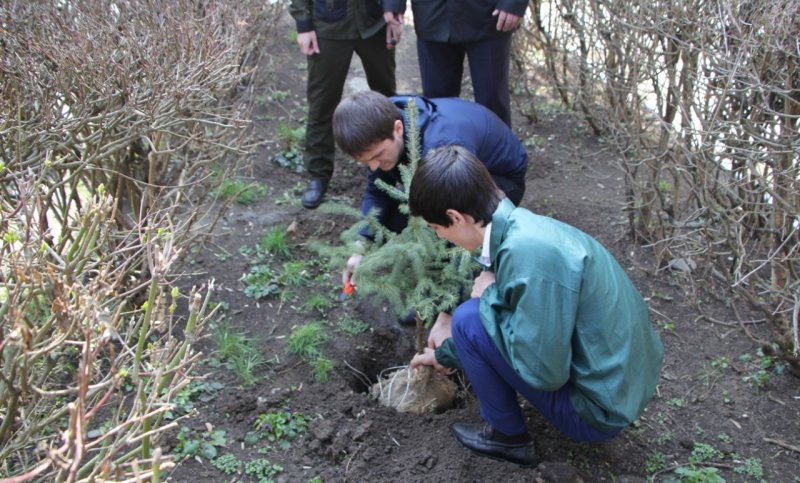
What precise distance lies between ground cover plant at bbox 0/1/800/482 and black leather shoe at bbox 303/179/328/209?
0.34 m

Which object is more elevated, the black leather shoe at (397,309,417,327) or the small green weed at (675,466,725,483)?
the black leather shoe at (397,309,417,327)

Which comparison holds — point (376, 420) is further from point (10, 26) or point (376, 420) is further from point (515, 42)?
point (515, 42)

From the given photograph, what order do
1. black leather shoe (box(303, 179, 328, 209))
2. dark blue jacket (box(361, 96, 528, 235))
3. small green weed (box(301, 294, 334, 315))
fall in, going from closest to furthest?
dark blue jacket (box(361, 96, 528, 235))
small green weed (box(301, 294, 334, 315))
black leather shoe (box(303, 179, 328, 209))

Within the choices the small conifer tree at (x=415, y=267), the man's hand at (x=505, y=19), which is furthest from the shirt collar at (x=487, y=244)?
the man's hand at (x=505, y=19)

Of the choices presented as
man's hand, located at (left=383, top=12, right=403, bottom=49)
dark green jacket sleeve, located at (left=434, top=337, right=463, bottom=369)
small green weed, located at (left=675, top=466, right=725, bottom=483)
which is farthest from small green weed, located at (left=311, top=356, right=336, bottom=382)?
man's hand, located at (left=383, top=12, right=403, bottom=49)

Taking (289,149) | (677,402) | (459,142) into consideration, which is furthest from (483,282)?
(289,149)

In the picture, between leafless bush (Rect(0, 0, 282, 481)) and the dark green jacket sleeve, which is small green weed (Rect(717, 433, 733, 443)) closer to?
the dark green jacket sleeve

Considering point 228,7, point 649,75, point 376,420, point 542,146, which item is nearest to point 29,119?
point 228,7

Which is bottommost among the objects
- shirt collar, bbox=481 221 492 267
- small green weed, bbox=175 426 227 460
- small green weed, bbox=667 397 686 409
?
small green weed, bbox=667 397 686 409

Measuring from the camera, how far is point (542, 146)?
5.38 m

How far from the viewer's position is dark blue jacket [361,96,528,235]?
3.20 meters

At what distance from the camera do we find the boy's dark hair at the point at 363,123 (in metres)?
3.03

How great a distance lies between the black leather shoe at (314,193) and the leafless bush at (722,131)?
1830 mm

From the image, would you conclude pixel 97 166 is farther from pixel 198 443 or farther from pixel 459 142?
pixel 459 142
